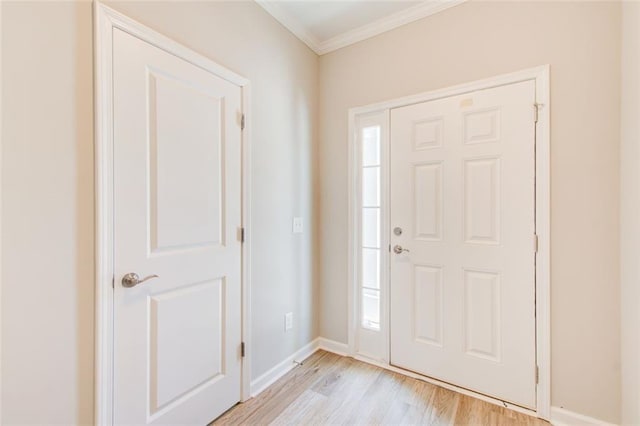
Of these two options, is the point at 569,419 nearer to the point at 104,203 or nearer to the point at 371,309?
the point at 371,309

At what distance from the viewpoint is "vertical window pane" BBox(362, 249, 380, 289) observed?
7.58 feet

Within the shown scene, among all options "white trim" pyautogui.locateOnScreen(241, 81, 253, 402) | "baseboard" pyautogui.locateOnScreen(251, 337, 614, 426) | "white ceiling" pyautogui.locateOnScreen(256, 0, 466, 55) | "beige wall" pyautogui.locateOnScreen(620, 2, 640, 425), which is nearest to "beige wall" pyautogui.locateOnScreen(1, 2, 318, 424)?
"white trim" pyautogui.locateOnScreen(241, 81, 253, 402)

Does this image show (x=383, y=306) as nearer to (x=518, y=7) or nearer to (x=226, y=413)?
(x=226, y=413)

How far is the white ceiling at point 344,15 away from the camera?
199 centimetres

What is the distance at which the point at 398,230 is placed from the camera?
2160 mm

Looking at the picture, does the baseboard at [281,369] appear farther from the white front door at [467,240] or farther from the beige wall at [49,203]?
the beige wall at [49,203]

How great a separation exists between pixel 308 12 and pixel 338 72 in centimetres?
51

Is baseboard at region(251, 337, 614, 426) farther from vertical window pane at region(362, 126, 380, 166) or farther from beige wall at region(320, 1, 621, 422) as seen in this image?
vertical window pane at region(362, 126, 380, 166)

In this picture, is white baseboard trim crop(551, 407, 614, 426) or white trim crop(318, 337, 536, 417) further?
white trim crop(318, 337, 536, 417)

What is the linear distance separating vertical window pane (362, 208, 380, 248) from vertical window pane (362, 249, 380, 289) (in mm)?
66

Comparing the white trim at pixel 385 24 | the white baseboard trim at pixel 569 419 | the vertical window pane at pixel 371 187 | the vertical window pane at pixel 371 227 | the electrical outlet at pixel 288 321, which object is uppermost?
the white trim at pixel 385 24

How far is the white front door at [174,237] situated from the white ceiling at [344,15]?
827mm

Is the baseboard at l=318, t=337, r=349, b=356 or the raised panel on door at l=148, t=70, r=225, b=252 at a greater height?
the raised panel on door at l=148, t=70, r=225, b=252

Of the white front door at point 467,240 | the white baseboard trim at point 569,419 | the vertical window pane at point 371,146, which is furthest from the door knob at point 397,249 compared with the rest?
the white baseboard trim at point 569,419
